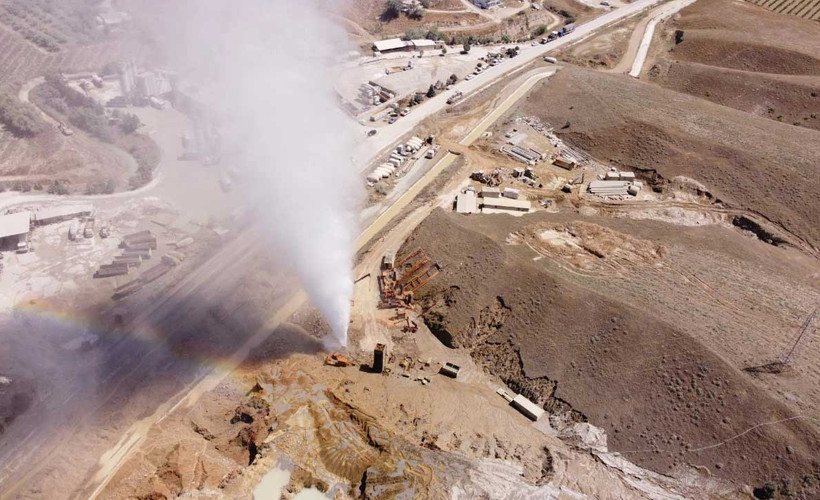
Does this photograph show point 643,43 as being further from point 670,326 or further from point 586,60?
point 670,326

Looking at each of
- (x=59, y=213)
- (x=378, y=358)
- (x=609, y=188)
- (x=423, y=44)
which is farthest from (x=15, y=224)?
(x=423, y=44)

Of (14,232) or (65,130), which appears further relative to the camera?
(65,130)

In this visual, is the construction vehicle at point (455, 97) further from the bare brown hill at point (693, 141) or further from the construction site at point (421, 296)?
the bare brown hill at point (693, 141)

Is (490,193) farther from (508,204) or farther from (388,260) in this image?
(388,260)

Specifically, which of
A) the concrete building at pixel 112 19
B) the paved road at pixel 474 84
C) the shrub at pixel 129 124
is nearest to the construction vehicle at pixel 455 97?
the paved road at pixel 474 84

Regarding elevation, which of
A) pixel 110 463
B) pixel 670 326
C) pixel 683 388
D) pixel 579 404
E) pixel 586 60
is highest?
pixel 586 60

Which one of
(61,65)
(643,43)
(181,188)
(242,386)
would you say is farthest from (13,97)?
(643,43)
